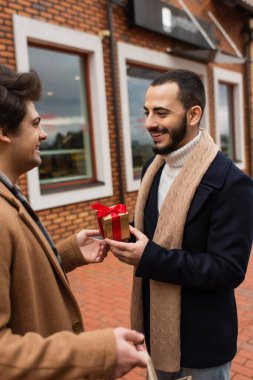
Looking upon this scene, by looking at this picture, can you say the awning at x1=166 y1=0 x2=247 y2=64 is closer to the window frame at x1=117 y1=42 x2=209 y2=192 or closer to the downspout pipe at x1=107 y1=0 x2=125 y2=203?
the window frame at x1=117 y1=42 x2=209 y2=192

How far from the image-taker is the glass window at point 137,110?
25.2ft

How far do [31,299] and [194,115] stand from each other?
114cm

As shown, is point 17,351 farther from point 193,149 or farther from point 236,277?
point 193,149

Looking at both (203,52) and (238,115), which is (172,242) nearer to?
(203,52)

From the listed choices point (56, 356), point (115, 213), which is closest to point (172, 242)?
point (115, 213)

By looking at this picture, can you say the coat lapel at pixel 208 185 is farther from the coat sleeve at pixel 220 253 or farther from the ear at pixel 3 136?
the ear at pixel 3 136

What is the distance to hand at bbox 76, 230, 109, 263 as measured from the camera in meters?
1.95

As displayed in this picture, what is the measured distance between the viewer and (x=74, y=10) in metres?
6.10

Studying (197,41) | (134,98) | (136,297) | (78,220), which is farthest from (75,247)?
(197,41)

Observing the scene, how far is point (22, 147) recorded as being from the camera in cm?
143

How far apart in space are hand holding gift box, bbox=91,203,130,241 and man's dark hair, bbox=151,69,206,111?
60 cm

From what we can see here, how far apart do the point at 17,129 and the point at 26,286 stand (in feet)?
1.90

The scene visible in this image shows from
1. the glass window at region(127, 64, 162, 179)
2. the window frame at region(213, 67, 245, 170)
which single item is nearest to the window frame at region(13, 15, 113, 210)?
the glass window at region(127, 64, 162, 179)

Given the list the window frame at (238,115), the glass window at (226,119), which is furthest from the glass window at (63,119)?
the window frame at (238,115)
